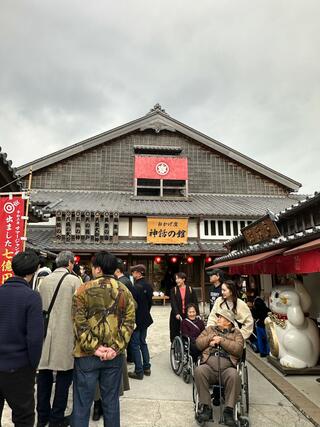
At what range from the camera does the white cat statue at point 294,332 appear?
499 centimetres

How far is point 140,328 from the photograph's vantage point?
4895mm

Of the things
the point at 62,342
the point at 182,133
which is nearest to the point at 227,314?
the point at 62,342

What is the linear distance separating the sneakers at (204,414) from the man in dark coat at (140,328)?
1764mm

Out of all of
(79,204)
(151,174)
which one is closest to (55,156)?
(79,204)

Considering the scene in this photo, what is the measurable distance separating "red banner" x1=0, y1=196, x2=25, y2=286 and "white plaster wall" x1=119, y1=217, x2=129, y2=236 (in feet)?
33.4

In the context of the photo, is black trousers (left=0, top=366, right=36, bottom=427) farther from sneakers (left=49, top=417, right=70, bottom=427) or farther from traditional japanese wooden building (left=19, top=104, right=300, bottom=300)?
traditional japanese wooden building (left=19, top=104, right=300, bottom=300)

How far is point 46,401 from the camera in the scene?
3.12m

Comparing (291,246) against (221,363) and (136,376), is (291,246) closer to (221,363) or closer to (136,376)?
(221,363)

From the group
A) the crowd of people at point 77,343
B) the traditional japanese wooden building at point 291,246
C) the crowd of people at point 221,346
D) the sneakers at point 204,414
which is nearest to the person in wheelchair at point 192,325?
the crowd of people at point 221,346

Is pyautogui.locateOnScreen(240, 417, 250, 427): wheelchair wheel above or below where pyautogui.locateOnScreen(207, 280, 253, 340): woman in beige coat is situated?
below

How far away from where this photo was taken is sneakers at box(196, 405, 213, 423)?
3145 mm

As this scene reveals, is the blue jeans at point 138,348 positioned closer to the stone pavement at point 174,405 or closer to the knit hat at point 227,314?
the stone pavement at point 174,405

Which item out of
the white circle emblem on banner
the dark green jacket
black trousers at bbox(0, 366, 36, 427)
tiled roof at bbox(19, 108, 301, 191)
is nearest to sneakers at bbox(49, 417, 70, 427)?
black trousers at bbox(0, 366, 36, 427)

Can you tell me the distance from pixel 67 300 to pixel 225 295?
7.54 feet
